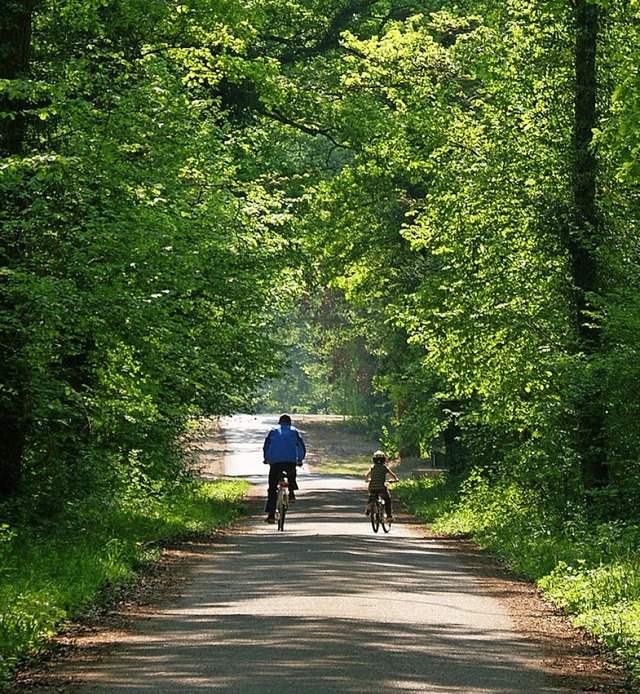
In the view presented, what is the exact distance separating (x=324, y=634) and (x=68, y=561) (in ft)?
16.6

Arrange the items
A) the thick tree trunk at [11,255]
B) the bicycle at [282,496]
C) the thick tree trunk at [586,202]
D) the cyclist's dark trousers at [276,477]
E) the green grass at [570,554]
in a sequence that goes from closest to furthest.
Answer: the green grass at [570,554]
the thick tree trunk at [11,255]
the thick tree trunk at [586,202]
the cyclist's dark trousers at [276,477]
the bicycle at [282,496]

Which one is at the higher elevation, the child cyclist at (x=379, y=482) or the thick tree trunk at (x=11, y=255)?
the thick tree trunk at (x=11, y=255)

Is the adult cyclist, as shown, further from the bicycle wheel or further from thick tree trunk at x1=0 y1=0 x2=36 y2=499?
thick tree trunk at x1=0 y1=0 x2=36 y2=499

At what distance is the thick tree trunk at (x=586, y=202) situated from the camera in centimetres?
2238

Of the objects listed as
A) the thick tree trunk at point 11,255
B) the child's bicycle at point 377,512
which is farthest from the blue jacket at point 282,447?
the thick tree trunk at point 11,255

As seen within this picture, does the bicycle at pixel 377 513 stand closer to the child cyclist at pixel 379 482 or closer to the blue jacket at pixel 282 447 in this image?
the child cyclist at pixel 379 482

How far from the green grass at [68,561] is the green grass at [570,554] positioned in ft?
16.4

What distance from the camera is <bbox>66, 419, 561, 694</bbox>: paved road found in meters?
10.3

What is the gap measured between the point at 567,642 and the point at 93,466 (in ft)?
30.5

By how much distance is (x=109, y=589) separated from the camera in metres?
15.6

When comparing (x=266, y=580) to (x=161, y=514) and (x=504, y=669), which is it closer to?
(x=504, y=669)

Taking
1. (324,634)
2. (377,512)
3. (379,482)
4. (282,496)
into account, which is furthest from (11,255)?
(377,512)

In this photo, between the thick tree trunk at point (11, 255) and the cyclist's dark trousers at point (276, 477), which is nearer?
the thick tree trunk at point (11, 255)

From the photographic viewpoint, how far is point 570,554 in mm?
18547
